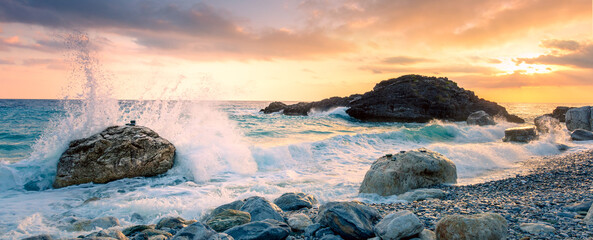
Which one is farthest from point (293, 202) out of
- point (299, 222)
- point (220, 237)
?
point (220, 237)

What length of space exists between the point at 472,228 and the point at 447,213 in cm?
133

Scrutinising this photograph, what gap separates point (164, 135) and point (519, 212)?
967 cm

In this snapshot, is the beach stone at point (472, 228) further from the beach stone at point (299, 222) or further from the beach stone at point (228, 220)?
the beach stone at point (228, 220)

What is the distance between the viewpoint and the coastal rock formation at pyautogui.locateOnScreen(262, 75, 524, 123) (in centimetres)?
3722

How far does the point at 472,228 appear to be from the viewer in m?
3.21

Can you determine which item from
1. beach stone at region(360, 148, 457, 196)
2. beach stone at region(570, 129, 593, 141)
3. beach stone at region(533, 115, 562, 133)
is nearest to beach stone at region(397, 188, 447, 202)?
beach stone at region(360, 148, 457, 196)

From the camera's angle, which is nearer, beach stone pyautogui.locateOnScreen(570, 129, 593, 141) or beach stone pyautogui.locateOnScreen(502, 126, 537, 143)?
beach stone pyautogui.locateOnScreen(502, 126, 537, 143)

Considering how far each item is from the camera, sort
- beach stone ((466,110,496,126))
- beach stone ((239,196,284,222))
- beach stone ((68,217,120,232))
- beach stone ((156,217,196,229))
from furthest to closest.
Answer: beach stone ((466,110,496,126))
beach stone ((68,217,120,232))
beach stone ((156,217,196,229))
beach stone ((239,196,284,222))

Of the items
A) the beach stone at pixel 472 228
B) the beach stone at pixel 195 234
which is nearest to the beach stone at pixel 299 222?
the beach stone at pixel 195 234

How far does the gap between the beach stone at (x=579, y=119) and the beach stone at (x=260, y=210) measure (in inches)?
1023

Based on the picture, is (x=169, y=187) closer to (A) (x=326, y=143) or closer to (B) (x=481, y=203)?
(B) (x=481, y=203)

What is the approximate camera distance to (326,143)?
563 inches

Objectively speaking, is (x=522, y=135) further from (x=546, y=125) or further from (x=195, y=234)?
(x=195, y=234)

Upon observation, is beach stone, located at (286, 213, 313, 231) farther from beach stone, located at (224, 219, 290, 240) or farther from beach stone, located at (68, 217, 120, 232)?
beach stone, located at (68, 217, 120, 232)
